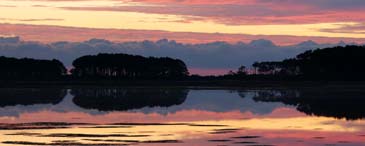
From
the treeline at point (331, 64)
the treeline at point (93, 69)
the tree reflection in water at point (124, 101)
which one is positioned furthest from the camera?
the treeline at point (93, 69)

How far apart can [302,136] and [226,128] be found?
12.0 feet

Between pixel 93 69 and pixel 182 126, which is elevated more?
pixel 93 69

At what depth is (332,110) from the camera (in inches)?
1467

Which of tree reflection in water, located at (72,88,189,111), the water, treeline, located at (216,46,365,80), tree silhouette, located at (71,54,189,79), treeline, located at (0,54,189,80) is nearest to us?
the water

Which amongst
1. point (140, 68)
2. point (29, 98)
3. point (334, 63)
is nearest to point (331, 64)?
point (334, 63)

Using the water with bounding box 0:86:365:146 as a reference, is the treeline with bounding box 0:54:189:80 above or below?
above

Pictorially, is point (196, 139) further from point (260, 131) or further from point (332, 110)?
point (332, 110)

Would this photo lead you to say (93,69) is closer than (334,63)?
No

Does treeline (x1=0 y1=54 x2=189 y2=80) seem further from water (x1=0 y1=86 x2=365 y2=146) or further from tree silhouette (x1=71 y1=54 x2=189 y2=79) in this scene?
water (x1=0 y1=86 x2=365 y2=146)

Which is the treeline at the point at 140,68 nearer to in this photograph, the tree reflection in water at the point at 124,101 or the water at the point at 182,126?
the tree reflection in water at the point at 124,101

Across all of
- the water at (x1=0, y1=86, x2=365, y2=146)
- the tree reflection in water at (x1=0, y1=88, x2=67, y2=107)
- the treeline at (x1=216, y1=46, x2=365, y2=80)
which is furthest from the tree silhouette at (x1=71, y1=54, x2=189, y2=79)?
the water at (x1=0, y1=86, x2=365, y2=146)

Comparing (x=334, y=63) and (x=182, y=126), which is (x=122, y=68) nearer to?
(x=334, y=63)

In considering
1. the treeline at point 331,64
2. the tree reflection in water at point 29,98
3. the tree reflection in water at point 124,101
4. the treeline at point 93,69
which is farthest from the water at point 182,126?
the treeline at point 93,69

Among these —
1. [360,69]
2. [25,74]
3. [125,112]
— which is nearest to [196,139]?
[125,112]
